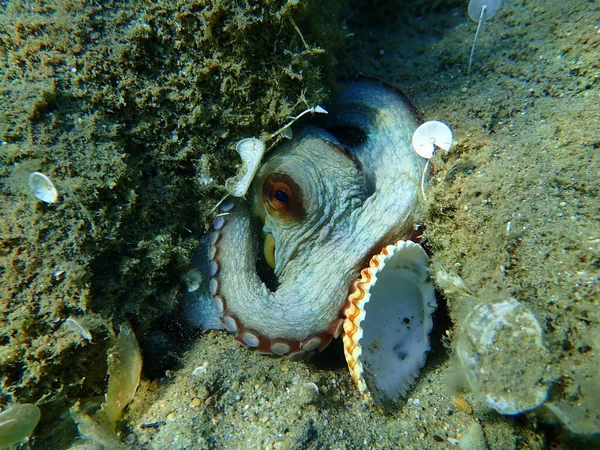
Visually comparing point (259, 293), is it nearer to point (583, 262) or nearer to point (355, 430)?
point (355, 430)

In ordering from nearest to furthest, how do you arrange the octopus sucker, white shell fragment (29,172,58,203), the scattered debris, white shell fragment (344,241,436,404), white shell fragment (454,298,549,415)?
white shell fragment (454,298,549,415) → white shell fragment (29,172,58,203) → the scattered debris → white shell fragment (344,241,436,404) → the octopus sucker

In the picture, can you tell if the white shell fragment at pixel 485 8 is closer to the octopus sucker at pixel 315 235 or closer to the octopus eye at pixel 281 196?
the octopus sucker at pixel 315 235

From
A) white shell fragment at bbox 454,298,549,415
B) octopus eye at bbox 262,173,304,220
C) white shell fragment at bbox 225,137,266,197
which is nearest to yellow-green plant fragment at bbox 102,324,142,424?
white shell fragment at bbox 225,137,266,197

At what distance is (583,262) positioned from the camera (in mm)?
1769

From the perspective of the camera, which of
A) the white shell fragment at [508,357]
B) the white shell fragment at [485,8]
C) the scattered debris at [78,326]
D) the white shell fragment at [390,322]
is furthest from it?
the white shell fragment at [485,8]

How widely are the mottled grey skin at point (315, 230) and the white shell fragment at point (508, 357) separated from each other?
97 centimetres

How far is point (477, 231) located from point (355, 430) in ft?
4.91

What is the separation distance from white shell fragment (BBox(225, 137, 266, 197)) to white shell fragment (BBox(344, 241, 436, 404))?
108cm

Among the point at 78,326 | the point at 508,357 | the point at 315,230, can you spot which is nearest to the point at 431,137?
the point at 315,230

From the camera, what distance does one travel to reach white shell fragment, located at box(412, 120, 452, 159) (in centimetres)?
251

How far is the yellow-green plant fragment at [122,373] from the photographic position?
2158 mm

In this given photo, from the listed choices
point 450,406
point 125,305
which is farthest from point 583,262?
point 125,305

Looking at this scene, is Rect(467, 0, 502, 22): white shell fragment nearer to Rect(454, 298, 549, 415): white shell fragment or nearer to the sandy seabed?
the sandy seabed

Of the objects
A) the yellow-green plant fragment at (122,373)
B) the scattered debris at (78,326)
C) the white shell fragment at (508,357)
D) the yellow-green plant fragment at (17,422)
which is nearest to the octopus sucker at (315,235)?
the yellow-green plant fragment at (122,373)
